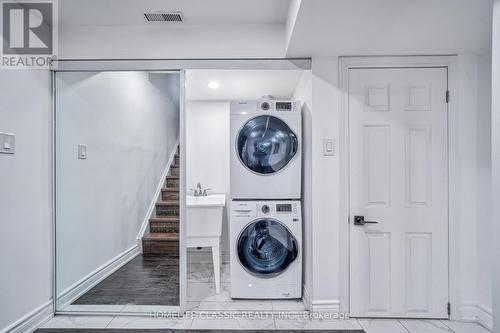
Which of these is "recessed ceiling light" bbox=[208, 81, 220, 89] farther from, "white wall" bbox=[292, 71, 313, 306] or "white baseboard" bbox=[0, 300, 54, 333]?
"white baseboard" bbox=[0, 300, 54, 333]

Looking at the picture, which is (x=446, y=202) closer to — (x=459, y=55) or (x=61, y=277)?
(x=459, y=55)

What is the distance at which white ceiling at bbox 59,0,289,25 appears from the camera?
6.81ft

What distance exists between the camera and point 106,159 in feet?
9.55

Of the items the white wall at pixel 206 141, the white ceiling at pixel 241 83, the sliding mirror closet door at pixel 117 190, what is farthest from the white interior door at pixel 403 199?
the white wall at pixel 206 141

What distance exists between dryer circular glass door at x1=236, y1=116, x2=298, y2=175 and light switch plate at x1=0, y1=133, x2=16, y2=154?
1637 mm

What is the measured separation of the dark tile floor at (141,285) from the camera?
2523mm

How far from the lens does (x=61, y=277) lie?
2.41 meters

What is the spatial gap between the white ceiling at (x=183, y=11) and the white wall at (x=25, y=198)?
1.84 ft

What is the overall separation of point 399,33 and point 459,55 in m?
0.73

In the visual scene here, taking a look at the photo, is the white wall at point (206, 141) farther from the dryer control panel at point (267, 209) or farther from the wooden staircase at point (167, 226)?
the dryer control panel at point (267, 209)

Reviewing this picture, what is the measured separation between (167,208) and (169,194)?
0.16m

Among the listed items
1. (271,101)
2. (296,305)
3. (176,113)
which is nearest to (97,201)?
(176,113)

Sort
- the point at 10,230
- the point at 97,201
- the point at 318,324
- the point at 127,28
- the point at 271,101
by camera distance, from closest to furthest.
Answer: the point at 10,230 → the point at 318,324 → the point at 127,28 → the point at 271,101 → the point at 97,201

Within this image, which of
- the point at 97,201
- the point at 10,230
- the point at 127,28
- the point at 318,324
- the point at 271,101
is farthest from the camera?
the point at 97,201
